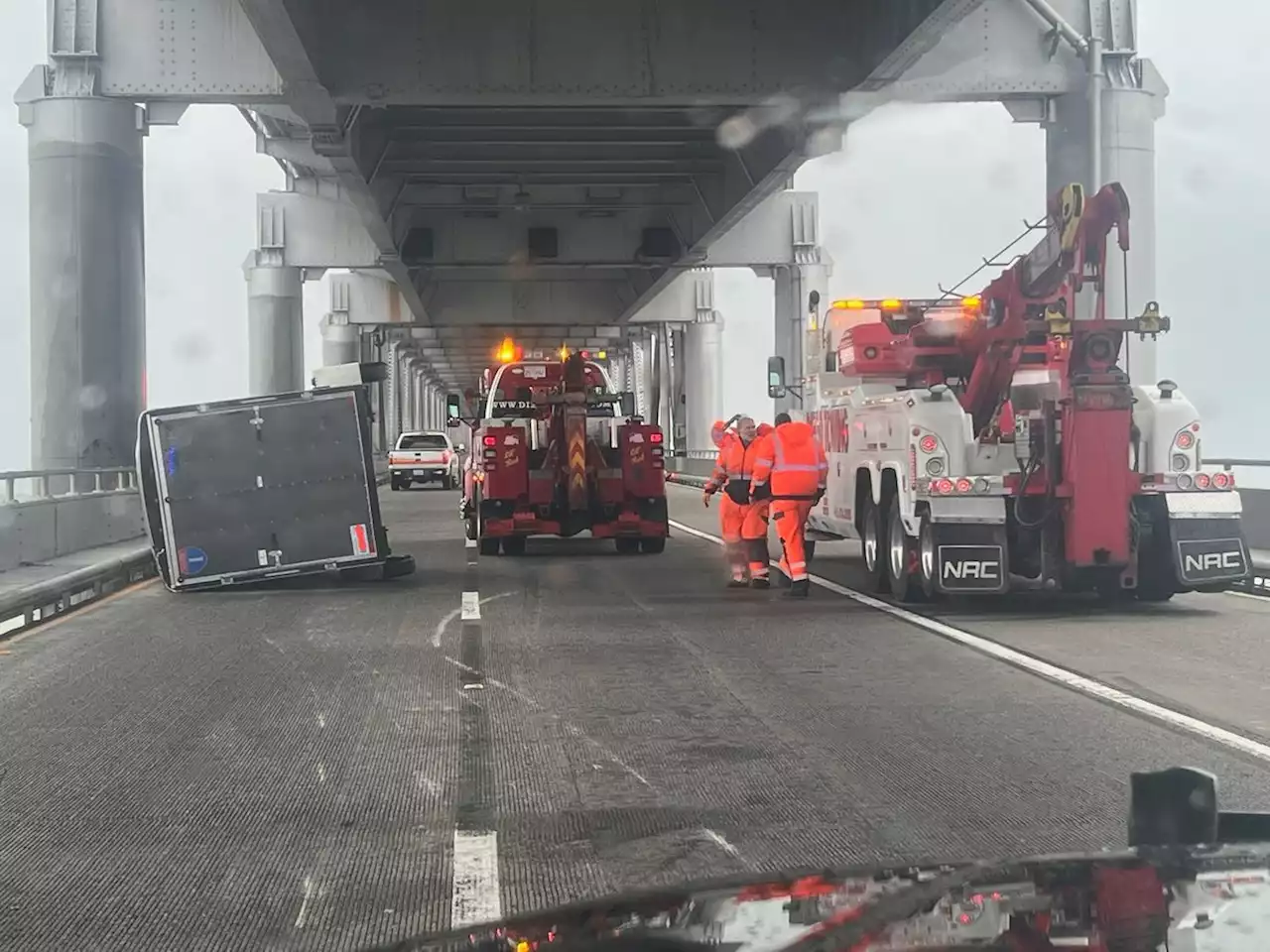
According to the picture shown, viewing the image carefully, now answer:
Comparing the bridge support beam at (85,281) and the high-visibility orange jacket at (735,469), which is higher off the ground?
the bridge support beam at (85,281)

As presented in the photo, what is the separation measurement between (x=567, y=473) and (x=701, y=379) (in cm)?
4638

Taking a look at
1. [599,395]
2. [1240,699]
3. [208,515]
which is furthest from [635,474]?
[1240,699]

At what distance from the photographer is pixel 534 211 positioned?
37.1 meters

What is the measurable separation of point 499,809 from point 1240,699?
4.96m

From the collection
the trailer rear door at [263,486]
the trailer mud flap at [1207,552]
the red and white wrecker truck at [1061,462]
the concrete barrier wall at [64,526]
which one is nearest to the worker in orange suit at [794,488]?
the red and white wrecker truck at [1061,462]

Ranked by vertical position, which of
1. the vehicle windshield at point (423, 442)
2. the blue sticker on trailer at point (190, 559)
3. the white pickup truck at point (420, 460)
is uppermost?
the vehicle windshield at point (423, 442)

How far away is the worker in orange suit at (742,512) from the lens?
16812 millimetres

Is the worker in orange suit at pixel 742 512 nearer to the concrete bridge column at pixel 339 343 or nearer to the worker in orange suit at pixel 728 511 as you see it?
the worker in orange suit at pixel 728 511

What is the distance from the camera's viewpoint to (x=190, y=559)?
1698cm

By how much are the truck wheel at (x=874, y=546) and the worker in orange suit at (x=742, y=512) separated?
106 centimetres

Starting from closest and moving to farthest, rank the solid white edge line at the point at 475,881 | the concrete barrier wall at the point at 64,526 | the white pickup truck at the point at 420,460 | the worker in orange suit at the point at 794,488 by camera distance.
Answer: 1. the solid white edge line at the point at 475,881
2. the worker in orange suit at the point at 794,488
3. the concrete barrier wall at the point at 64,526
4. the white pickup truck at the point at 420,460

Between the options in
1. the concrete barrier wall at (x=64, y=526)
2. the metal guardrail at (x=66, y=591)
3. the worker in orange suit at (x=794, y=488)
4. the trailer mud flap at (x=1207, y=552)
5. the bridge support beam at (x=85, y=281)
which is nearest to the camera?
the trailer mud flap at (x=1207, y=552)

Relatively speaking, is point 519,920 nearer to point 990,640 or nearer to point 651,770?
point 651,770

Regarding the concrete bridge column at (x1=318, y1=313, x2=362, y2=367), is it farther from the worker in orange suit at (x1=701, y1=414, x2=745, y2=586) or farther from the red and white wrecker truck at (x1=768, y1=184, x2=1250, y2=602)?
the red and white wrecker truck at (x1=768, y1=184, x2=1250, y2=602)
